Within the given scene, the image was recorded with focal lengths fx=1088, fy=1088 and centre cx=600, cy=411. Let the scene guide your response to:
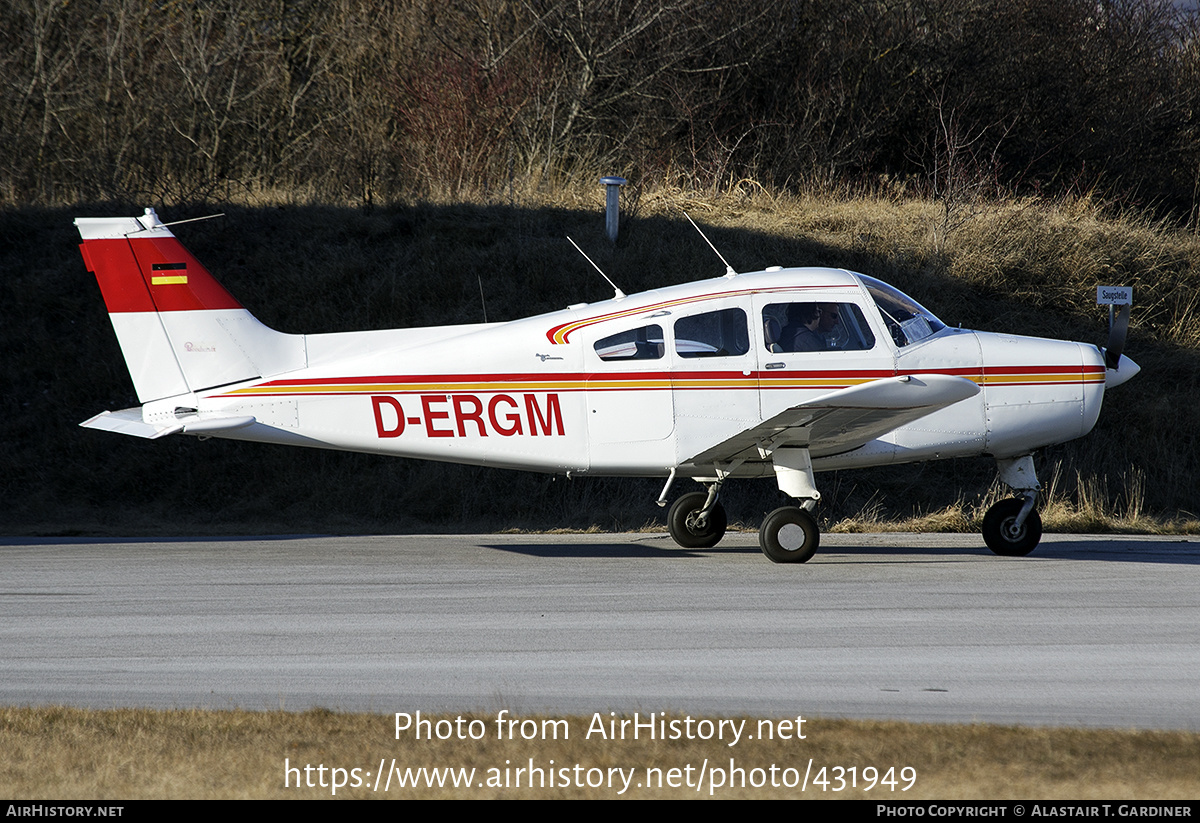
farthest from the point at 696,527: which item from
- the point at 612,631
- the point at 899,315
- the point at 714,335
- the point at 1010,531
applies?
the point at 612,631

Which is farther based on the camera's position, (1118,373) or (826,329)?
(1118,373)

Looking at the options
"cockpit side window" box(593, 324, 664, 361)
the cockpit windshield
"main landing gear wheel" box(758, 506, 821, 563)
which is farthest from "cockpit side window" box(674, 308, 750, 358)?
"main landing gear wheel" box(758, 506, 821, 563)

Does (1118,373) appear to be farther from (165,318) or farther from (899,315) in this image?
(165,318)

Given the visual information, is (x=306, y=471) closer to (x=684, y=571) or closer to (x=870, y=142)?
(x=684, y=571)

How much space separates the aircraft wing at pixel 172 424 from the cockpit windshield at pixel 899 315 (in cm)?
548

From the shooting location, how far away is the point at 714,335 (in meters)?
9.34

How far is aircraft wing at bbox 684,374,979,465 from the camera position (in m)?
8.34

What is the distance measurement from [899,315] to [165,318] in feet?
20.9

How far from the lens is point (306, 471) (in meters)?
13.9

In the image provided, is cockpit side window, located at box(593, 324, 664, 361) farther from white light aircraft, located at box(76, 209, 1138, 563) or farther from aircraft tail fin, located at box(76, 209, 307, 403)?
aircraft tail fin, located at box(76, 209, 307, 403)

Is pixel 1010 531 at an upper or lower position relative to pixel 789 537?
lower

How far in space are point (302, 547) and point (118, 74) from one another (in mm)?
14753
